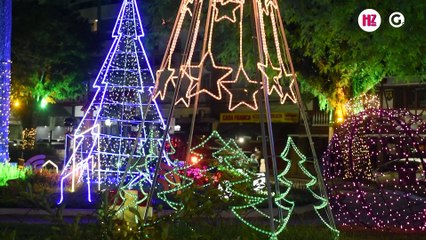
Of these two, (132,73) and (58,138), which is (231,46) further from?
(58,138)

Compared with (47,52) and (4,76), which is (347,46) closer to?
(4,76)

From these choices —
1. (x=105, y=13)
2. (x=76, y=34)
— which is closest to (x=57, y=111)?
(x=105, y=13)

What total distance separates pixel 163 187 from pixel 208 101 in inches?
1166

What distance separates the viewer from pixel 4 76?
19.5 meters

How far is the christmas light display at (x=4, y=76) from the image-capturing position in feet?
63.2

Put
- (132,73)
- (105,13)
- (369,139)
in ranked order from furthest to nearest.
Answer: (105,13) < (132,73) < (369,139)

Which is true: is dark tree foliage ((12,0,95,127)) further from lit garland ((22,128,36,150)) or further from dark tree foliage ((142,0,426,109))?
Result: dark tree foliage ((142,0,426,109))

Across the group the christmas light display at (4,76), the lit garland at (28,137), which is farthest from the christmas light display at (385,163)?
the lit garland at (28,137)

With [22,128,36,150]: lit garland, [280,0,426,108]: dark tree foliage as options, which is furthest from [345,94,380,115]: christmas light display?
[22,128,36,150]: lit garland

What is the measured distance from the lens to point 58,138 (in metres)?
58.8

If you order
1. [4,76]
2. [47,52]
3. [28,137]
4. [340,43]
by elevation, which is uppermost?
[47,52]

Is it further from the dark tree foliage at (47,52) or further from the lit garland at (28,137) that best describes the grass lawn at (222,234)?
the lit garland at (28,137)

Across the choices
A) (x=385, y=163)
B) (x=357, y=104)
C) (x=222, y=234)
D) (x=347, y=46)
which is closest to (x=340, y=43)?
(x=347, y=46)

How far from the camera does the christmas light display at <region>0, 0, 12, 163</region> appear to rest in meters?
19.2
